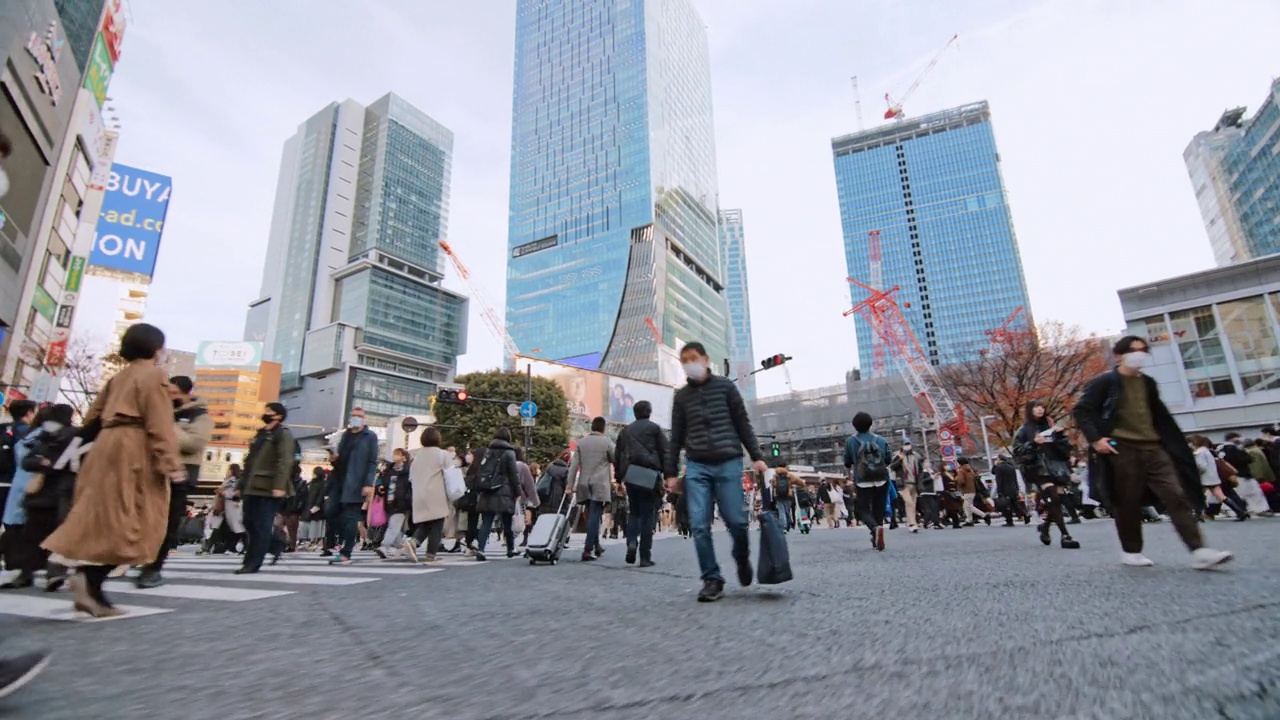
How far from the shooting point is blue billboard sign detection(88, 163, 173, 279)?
40.4 m

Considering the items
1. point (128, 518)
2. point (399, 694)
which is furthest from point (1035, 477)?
point (128, 518)

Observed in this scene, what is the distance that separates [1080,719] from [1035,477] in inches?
255

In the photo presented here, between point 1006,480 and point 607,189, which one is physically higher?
point 607,189

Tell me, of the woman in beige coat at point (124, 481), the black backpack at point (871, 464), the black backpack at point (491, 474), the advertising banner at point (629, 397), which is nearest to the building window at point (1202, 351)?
the black backpack at point (871, 464)

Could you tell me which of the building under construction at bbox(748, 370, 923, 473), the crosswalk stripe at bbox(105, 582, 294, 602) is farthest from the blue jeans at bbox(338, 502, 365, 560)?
the building under construction at bbox(748, 370, 923, 473)

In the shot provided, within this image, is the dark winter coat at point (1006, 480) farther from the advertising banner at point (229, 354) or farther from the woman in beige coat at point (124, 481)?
the advertising banner at point (229, 354)

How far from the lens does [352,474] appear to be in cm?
718

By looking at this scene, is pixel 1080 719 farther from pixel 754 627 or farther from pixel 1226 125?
pixel 1226 125

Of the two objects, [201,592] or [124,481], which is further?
[201,592]

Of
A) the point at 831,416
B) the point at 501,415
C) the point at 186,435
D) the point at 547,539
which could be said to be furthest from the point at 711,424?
the point at 831,416

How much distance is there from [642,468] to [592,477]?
5.62ft

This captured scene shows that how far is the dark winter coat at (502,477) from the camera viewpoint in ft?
25.4

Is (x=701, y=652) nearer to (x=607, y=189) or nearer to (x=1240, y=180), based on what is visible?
(x=1240, y=180)

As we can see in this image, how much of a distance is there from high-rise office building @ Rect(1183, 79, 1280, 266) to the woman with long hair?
75.7m
